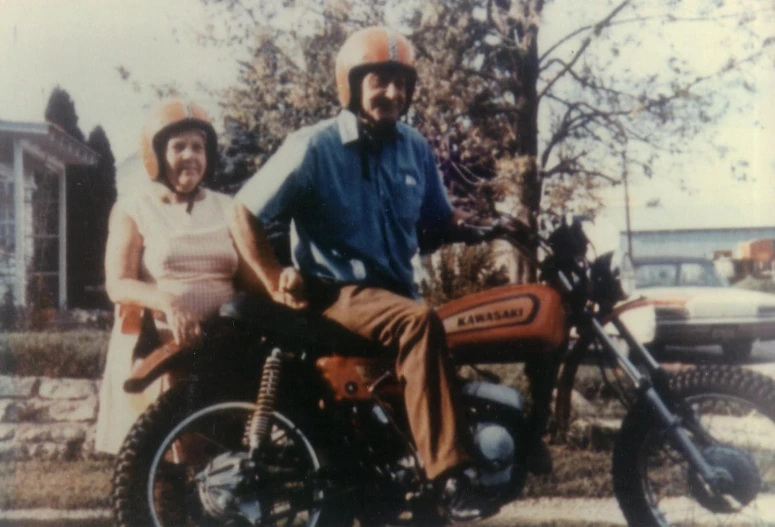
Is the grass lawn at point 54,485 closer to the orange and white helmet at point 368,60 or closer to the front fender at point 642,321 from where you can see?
the orange and white helmet at point 368,60

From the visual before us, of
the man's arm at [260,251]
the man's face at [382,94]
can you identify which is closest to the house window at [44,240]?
the man's arm at [260,251]

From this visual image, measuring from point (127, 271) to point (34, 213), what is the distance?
2.09ft

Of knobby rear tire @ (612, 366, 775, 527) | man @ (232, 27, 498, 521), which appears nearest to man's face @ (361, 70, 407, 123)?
man @ (232, 27, 498, 521)

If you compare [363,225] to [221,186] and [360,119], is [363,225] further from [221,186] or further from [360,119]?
[221,186]

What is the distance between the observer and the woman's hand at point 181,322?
230 cm

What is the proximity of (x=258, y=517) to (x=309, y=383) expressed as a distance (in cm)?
39

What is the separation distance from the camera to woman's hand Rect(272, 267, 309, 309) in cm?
224

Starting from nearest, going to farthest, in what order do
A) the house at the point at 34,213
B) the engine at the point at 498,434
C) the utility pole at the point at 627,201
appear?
the engine at the point at 498,434 < the house at the point at 34,213 < the utility pole at the point at 627,201

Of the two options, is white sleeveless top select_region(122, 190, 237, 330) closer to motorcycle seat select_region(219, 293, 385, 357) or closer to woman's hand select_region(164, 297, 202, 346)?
woman's hand select_region(164, 297, 202, 346)

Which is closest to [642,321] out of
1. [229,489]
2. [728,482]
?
[728,482]

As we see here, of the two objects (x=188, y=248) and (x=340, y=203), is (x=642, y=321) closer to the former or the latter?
(x=340, y=203)

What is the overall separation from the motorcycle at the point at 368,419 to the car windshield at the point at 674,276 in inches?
33.0

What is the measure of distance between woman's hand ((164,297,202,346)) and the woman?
0.01 m

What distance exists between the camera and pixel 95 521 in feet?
8.88
